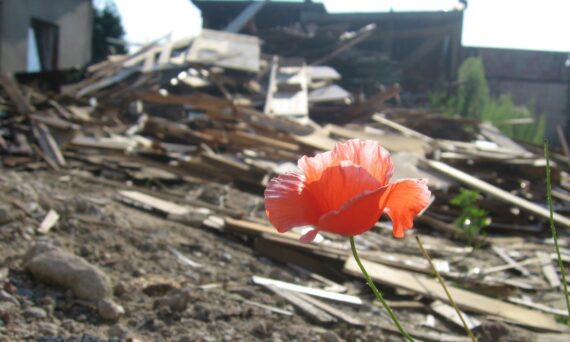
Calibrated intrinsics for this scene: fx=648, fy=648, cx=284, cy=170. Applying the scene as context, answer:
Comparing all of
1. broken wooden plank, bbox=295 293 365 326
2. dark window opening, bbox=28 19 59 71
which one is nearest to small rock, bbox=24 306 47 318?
broken wooden plank, bbox=295 293 365 326

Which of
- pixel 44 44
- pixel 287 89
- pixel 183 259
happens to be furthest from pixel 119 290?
pixel 44 44

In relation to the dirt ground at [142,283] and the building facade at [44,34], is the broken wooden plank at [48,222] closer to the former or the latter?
the dirt ground at [142,283]

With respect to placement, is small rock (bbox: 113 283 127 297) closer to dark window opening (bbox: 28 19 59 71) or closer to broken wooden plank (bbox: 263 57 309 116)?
broken wooden plank (bbox: 263 57 309 116)

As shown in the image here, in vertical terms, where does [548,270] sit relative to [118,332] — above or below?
below

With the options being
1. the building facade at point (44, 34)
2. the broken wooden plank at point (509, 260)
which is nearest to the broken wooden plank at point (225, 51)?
the building facade at point (44, 34)

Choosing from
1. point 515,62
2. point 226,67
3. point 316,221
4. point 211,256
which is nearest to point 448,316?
point 211,256

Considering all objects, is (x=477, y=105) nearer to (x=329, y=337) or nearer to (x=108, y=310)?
(x=329, y=337)
